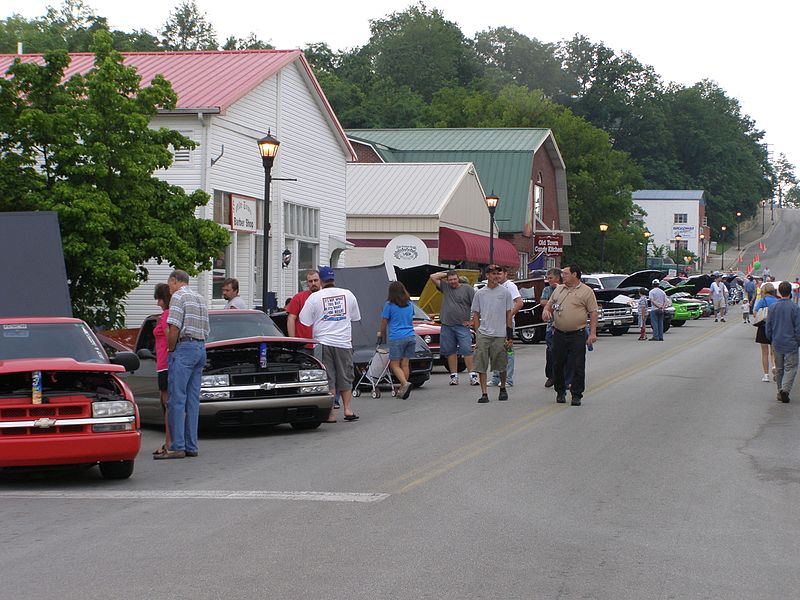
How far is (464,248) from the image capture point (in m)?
48.3

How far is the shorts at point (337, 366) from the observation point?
14.7 metres

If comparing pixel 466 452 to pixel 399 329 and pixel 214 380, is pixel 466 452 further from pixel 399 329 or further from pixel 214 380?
pixel 399 329

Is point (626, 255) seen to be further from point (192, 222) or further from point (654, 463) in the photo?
point (654, 463)

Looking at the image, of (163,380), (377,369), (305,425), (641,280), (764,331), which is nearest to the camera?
(163,380)

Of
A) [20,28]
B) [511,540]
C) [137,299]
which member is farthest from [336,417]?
[20,28]

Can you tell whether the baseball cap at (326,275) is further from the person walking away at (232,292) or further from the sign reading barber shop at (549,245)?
the sign reading barber shop at (549,245)

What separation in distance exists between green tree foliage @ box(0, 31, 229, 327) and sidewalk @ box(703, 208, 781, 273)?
100 m

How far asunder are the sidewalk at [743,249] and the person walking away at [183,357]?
108710mm

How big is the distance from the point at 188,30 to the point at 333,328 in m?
108

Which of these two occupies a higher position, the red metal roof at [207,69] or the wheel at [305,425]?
the red metal roof at [207,69]

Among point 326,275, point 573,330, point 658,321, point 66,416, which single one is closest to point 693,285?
point 658,321

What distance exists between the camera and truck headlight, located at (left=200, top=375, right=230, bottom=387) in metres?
13.3

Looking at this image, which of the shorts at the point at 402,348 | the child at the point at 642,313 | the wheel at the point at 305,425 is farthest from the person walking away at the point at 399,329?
the child at the point at 642,313

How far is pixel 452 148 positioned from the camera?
203ft
